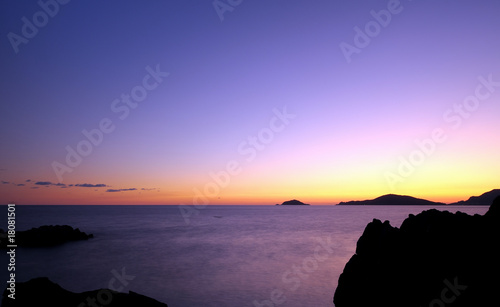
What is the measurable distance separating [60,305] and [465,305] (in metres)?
17.2

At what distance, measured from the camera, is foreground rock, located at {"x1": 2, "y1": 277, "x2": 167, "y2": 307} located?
43.5 ft

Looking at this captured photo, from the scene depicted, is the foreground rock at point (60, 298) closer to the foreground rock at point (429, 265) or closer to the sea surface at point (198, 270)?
the sea surface at point (198, 270)

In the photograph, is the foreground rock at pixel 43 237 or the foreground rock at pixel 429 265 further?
the foreground rock at pixel 43 237

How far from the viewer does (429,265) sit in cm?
1390

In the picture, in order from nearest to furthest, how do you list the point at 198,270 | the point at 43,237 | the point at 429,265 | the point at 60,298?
1. the point at 60,298
2. the point at 429,265
3. the point at 198,270
4. the point at 43,237

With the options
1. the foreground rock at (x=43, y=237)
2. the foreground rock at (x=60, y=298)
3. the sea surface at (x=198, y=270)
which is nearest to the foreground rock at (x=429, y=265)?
the sea surface at (x=198, y=270)

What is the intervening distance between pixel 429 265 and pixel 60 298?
56.8 ft

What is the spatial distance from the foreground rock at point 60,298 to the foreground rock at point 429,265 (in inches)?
419

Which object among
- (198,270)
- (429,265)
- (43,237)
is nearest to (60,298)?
(429,265)

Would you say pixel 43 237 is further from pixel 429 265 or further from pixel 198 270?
pixel 429 265

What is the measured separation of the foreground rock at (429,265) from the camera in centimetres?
1218

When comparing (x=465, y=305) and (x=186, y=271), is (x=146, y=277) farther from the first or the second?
(x=465, y=305)

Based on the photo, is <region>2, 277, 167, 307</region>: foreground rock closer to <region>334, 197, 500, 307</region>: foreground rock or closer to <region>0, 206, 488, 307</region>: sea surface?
<region>0, 206, 488, 307</region>: sea surface

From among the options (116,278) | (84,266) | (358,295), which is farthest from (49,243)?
(358,295)
